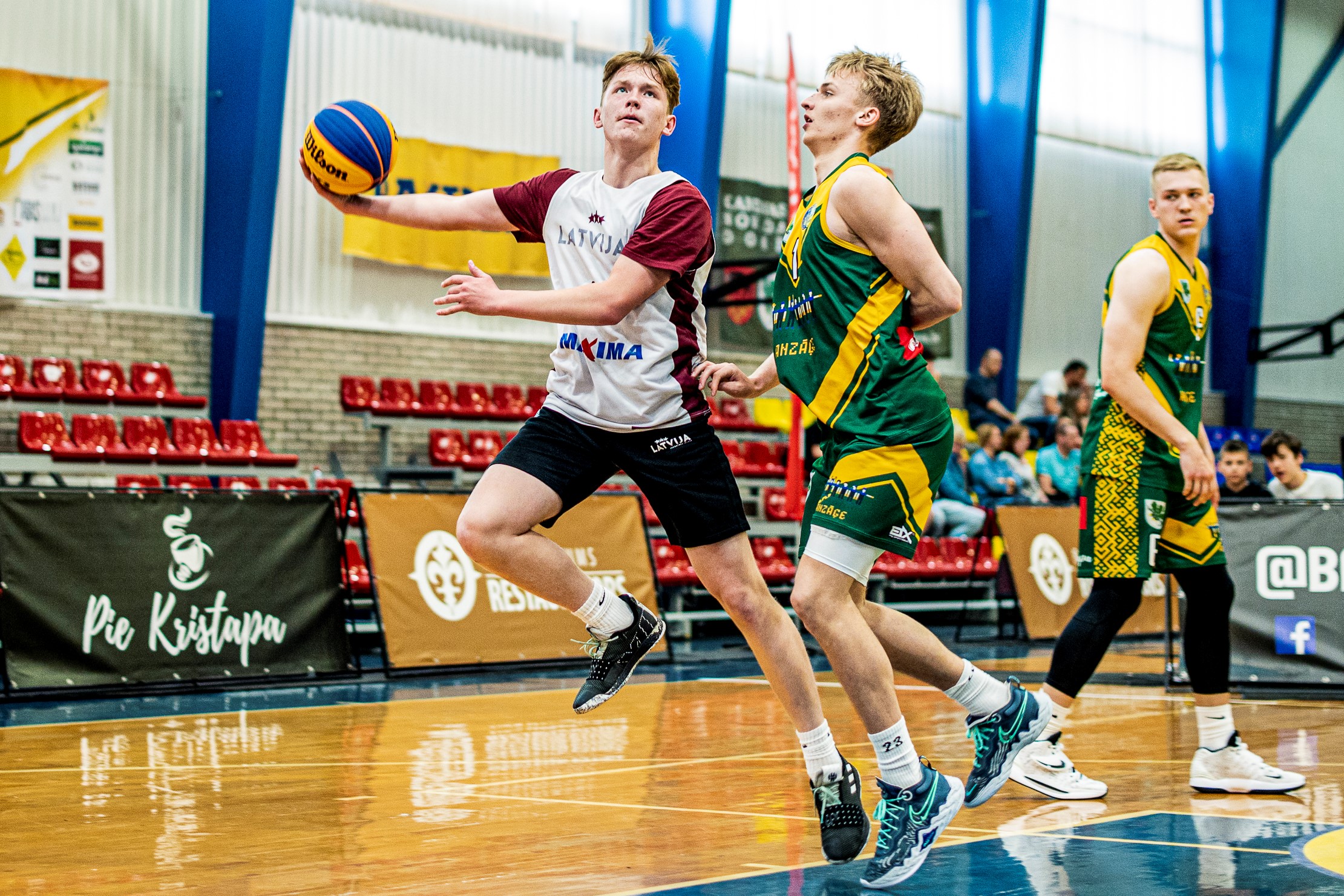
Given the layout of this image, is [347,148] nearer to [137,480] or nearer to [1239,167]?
[137,480]

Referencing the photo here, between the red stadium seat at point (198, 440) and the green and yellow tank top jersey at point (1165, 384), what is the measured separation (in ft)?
30.0

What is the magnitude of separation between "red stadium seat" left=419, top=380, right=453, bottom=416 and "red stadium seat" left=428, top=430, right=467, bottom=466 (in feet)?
0.67

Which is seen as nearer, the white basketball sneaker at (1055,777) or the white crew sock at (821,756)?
the white crew sock at (821,756)

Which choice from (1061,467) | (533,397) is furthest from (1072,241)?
(533,397)

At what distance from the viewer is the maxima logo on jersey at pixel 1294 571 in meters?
6.95

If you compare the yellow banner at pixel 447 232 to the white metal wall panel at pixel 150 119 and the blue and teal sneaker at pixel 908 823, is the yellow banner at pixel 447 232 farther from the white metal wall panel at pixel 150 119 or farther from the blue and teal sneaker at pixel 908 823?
the blue and teal sneaker at pixel 908 823

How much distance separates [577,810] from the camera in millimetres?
3996

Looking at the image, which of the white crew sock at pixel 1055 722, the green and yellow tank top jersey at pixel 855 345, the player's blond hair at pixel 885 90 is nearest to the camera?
the green and yellow tank top jersey at pixel 855 345

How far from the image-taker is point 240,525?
772 centimetres

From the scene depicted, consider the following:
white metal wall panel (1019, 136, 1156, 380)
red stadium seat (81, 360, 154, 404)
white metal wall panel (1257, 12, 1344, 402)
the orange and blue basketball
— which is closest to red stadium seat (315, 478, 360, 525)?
red stadium seat (81, 360, 154, 404)

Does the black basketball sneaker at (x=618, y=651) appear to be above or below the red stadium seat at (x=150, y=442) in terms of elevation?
below

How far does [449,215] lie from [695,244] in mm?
723

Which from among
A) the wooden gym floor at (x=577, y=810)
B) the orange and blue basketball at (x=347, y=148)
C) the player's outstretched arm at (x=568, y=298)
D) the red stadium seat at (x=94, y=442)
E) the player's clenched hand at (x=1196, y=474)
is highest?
the orange and blue basketball at (x=347, y=148)

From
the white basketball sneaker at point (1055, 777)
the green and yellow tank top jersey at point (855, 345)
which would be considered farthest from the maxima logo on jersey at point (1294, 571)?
the green and yellow tank top jersey at point (855, 345)
